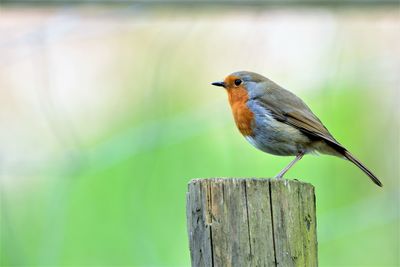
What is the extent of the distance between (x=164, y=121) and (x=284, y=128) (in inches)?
53.2

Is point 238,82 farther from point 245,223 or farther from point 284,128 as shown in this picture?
point 245,223

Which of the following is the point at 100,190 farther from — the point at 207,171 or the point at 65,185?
the point at 207,171

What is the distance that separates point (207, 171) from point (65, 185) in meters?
0.89

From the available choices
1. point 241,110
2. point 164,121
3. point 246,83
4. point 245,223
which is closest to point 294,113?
point 241,110

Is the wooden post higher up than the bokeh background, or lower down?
lower down

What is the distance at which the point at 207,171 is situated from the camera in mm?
5922

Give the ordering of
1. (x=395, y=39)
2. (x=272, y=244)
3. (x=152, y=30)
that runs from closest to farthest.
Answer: (x=272, y=244), (x=395, y=39), (x=152, y=30)

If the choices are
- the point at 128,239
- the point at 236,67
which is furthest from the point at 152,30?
the point at 128,239

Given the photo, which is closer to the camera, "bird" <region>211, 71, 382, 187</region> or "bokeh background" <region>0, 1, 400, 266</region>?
"bird" <region>211, 71, 382, 187</region>

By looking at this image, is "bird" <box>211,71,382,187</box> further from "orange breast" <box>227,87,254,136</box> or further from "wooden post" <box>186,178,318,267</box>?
"wooden post" <box>186,178,318,267</box>

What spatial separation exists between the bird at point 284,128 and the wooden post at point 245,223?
1463mm

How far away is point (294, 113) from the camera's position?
4930 mm

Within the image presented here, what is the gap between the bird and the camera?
15.9ft

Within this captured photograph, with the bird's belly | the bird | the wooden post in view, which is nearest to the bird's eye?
the bird
